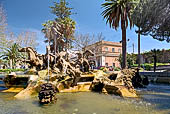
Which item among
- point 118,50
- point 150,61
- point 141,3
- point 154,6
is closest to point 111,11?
point 141,3

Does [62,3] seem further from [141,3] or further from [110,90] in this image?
[110,90]

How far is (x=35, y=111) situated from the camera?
4699mm

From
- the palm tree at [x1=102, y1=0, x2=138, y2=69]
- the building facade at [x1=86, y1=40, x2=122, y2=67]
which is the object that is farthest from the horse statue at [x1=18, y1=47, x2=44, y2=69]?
the building facade at [x1=86, y1=40, x2=122, y2=67]

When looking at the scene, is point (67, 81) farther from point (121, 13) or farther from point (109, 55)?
point (109, 55)

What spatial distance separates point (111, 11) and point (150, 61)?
93.2ft

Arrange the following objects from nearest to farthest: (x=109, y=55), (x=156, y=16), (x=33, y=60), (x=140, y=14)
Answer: (x=33, y=60)
(x=156, y=16)
(x=140, y=14)
(x=109, y=55)

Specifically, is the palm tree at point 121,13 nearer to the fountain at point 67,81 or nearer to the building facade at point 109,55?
the fountain at point 67,81

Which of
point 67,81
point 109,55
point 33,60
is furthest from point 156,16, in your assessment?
point 109,55

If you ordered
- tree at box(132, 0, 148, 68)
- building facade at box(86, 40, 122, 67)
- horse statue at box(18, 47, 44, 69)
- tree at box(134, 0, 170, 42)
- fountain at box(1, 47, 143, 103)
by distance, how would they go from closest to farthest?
1. fountain at box(1, 47, 143, 103)
2. horse statue at box(18, 47, 44, 69)
3. tree at box(134, 0, 170, 42)
4. tree at box(132, 0, 148, 68)
5. building facade at box(86, 40, 122, 67)

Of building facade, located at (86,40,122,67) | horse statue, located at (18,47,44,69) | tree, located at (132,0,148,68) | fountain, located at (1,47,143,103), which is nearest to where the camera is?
fountain, located at (1,47,143,103)

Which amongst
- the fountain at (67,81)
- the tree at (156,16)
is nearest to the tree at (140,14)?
the tree at (156,16)

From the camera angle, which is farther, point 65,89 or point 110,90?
point 65,89

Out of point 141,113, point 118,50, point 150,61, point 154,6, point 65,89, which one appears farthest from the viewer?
point 118,50

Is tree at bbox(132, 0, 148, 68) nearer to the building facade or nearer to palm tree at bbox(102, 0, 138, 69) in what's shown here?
palm tree at bbox(102, 0, 138, 69)
